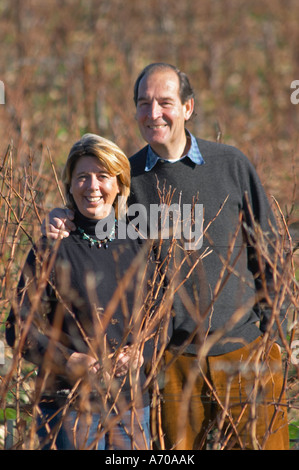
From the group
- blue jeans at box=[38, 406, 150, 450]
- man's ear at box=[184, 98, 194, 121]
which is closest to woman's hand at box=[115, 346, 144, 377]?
blue jeans at box=[38, 406, 150, 450]

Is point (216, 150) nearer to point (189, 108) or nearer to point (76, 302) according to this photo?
point (189, 108)

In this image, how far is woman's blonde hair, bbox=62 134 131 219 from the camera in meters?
2.61

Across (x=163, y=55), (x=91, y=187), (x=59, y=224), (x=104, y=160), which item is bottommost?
(x=59, y=224)

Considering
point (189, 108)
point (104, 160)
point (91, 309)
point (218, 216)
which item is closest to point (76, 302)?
point (91, 309)

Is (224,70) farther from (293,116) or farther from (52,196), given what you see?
(52,196)

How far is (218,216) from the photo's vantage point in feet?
10.0

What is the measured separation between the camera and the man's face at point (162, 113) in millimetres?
3129

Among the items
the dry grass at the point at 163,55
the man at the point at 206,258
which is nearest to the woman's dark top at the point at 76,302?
the man at the point at 206,258

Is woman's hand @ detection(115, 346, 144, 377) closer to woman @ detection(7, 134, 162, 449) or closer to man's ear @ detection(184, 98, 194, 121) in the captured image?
woman @ detection(7, 134, 162, 449)

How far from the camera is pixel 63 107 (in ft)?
38.1

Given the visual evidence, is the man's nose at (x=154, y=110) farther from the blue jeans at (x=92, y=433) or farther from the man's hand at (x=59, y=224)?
the blue jeans at (x=92, y=433)

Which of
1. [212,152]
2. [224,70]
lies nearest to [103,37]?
[224,70]

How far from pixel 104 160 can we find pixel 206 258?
0.71 m

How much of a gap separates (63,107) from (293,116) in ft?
14.5
